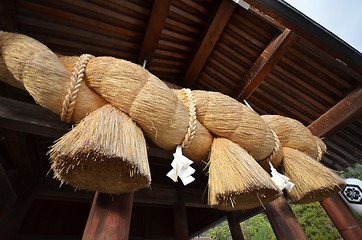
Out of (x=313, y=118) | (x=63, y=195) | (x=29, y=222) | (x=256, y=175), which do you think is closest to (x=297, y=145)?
(x=256, y=175)

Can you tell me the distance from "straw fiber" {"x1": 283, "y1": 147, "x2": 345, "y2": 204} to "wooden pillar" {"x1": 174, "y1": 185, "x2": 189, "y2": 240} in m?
2.13

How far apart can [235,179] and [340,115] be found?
6.92ft

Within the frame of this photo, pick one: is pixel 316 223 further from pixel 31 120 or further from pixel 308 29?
pixel 31 120

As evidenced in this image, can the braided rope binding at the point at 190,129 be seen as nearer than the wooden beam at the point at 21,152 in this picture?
Yes

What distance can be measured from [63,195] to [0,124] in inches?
87.2

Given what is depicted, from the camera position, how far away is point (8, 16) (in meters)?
1.47

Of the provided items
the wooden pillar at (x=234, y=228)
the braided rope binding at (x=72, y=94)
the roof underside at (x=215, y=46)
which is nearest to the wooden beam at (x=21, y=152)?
the roof underside at (x=215, y=46)

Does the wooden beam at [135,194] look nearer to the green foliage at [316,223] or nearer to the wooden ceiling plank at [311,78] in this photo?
the wooden ceiling plank at [311,78]

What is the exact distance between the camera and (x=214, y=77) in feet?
8.50

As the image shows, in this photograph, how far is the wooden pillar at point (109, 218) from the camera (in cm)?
76

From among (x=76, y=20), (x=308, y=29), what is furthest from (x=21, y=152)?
(x=308, y=29)

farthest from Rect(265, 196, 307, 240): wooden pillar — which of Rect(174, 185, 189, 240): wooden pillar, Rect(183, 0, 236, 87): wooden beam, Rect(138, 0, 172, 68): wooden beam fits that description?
Rect(138, 0, 172, 68): wooden beam

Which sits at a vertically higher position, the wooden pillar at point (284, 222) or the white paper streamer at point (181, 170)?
the white paper streamer at point (181, 170)

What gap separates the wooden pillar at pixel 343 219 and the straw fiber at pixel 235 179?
7.22ft
